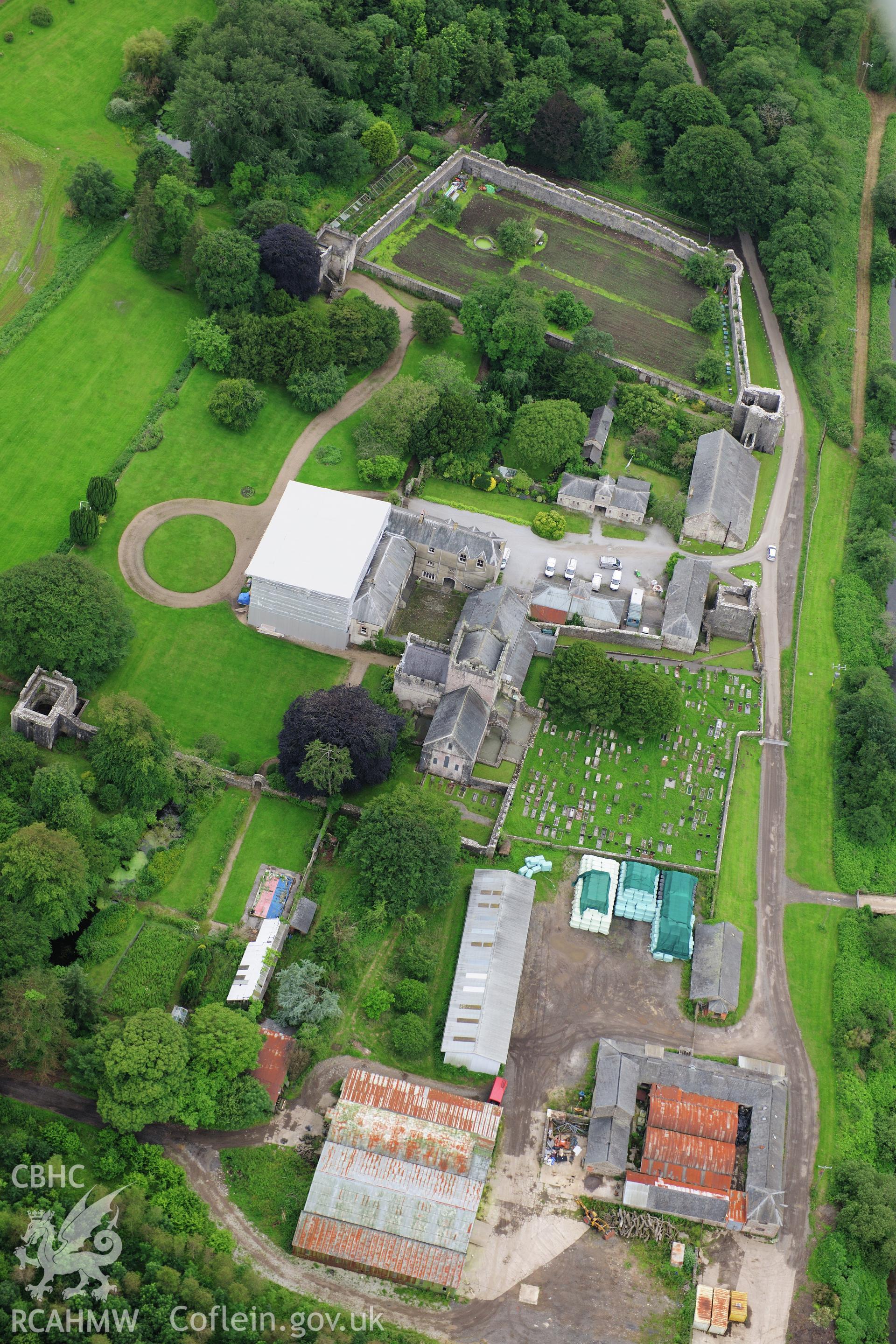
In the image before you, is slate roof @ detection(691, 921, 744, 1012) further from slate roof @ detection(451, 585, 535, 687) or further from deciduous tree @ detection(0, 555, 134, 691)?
deciduous tree @ detection(0, 555, 134, 691)

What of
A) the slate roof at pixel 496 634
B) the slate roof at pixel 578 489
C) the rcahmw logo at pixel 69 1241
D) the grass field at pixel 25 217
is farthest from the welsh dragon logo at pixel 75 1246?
the grass field at pixel 25 217

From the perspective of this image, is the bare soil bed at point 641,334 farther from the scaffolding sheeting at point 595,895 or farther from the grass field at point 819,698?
the scaffolding sheeting at point 595,895

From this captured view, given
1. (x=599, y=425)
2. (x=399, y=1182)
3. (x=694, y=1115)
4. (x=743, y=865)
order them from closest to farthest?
(x=399, y=1182) → (x=694, y=1115) → (x=743, y=865) → (x=599, y=425)

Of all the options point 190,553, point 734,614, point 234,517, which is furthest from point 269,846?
point 734,614

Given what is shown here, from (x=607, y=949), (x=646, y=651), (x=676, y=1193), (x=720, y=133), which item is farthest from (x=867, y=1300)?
(x=720, y=133)

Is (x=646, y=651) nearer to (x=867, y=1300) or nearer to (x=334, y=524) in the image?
(x=334, y=524)

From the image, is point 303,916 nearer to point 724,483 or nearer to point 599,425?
point 724,483
